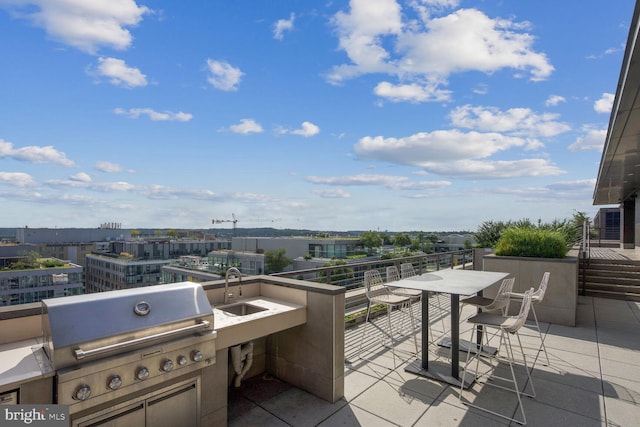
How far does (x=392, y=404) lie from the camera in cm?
272

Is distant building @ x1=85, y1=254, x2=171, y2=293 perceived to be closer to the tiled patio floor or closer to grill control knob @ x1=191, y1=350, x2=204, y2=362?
the tiled patio floor

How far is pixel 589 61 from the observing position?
571cm

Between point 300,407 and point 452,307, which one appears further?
point 452,307

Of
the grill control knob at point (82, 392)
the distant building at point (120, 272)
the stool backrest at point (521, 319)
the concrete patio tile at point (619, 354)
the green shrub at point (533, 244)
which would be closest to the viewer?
the grill control knob at point (82, 392)

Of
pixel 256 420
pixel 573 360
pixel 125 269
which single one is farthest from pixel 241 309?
pixel 125 269

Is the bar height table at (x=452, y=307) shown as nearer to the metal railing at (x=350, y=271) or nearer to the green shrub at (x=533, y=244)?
the metal railing at (x=350, y=271)

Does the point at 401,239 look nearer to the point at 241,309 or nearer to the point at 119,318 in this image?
the point at 241,309

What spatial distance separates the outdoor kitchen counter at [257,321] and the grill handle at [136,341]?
0.55 ft

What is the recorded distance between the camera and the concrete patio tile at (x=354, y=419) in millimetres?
2436

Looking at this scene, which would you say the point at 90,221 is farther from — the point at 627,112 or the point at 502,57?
the point at 627,112

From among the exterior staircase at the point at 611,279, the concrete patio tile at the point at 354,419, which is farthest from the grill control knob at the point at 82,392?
the exterior staircase at the point at 611,279

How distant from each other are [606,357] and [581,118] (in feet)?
19.3

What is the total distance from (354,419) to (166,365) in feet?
4.96

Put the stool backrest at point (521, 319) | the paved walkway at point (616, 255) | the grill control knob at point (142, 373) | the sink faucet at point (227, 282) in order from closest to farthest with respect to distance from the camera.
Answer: the grill control knob at point (142, 373) < the stool backrest at point (521, 319) < the sink faucet at point (227, 282) < the paved walkway at point (616, 255)
